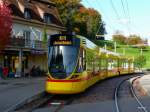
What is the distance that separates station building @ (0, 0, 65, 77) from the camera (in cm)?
5403

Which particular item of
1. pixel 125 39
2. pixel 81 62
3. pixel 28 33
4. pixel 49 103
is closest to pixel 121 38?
pixel 125 39

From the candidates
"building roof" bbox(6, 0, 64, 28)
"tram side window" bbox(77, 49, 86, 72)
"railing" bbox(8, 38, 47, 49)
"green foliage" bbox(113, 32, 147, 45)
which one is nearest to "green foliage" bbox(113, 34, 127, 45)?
"green foliage" bbox(113, 32, 147, 45)

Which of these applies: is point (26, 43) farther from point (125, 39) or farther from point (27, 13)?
point (125, 39)

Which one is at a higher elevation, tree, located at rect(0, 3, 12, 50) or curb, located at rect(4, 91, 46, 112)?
tree, located at rect(0, 3, 12, 50)

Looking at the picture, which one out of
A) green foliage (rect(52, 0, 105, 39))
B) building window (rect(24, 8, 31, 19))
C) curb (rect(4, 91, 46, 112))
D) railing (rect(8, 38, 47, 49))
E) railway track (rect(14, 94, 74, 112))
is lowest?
railway track (rect(14, 94, 74, 112))

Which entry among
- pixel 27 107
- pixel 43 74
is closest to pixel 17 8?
pixel 43 74

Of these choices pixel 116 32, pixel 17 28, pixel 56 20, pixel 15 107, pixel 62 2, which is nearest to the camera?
pixel 15 107

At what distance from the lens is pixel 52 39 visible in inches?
1022

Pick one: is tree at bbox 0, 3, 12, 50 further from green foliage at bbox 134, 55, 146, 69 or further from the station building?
green foliage at bbox 134, 55, 146, 69

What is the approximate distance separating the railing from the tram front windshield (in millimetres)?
24412

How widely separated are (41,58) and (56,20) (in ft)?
23.8

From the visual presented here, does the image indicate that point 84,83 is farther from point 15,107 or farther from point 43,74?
point 43,74

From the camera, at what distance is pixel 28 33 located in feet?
198

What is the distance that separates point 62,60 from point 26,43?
30.5 m
